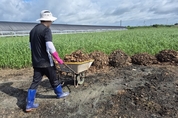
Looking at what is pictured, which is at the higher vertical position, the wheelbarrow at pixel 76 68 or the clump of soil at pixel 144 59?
the wheelbarrow at pixel 76 68

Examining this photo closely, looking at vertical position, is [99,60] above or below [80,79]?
above

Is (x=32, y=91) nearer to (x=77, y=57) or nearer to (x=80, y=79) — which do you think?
(x=80, y=79)

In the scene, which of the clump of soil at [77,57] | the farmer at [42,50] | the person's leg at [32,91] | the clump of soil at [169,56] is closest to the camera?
the farmer at [42,50]

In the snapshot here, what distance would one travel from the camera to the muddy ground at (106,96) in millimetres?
3801

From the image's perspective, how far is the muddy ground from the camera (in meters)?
3.80

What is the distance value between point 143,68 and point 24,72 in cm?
446

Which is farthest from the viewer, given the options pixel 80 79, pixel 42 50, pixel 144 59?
pixel 144 59

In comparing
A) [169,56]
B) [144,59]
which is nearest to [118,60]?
[144,59]

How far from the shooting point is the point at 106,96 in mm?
4535

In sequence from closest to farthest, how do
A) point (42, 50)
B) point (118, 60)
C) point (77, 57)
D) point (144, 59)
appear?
1. point (42, 50)
2. point (77, 57)
3. point (118, 60)
4. point (144, 59)

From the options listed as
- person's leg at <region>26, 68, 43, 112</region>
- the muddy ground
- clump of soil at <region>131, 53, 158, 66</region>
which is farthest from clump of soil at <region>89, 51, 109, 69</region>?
person's leg at <region>26, 68, 43, 112</region>

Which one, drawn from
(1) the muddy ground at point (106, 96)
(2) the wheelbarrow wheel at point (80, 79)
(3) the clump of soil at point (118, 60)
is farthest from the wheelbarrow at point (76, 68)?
(3) the clump of soil at point (118, 60)

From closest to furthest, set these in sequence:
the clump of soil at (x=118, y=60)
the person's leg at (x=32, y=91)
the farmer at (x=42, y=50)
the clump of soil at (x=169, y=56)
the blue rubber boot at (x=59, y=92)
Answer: the farmer at (x=42, y=50) < the person's leg at (x=32, y=91) < the blue rubber boot at (x=59, y=92) < the clump of soil at (x=118, y=60) < the clump of soil at (x=169, y=56)

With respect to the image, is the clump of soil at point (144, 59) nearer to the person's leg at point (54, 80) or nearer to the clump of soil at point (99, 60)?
the clump of soil at point (99, 60)
